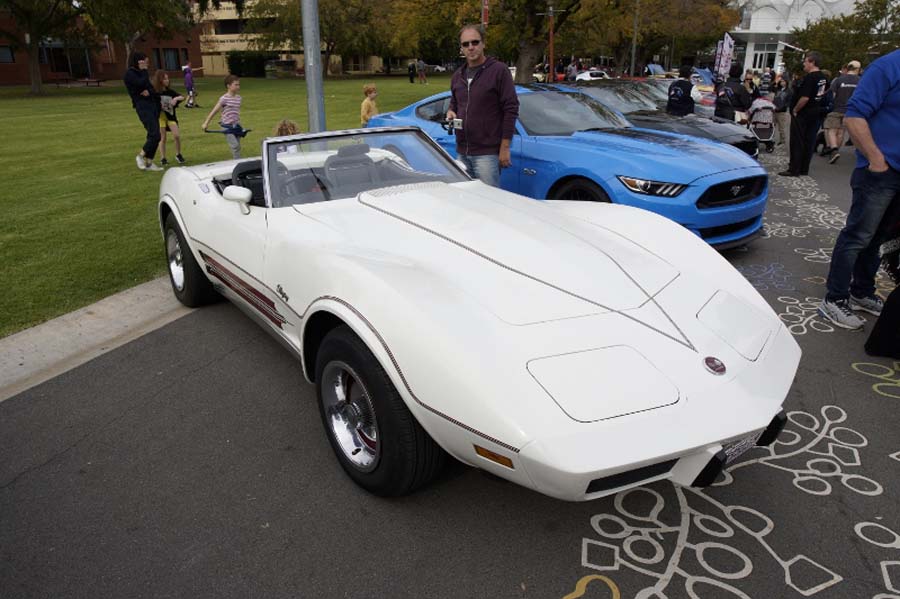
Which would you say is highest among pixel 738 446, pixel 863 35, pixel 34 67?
pixel 863 35

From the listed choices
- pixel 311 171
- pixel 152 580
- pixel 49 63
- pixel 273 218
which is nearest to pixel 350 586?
pixel 152 580

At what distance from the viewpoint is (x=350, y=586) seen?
2.19m

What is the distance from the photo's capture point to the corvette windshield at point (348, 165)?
354 cm

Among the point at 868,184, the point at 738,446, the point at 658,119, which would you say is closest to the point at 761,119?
the point at 658,119

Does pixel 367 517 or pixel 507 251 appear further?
pixel 507 251

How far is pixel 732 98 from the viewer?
12.4 meters

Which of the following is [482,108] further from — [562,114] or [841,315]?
[841,315]

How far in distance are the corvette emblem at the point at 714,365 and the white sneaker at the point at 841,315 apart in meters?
2.64

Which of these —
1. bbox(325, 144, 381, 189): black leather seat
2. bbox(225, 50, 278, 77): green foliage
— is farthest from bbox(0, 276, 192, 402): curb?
bbox(225, 50, 278, 77): green foliage

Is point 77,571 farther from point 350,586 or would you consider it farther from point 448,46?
point 448,46

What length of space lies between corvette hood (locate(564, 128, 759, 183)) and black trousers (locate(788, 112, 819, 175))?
466cm

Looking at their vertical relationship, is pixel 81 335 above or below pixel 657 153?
below

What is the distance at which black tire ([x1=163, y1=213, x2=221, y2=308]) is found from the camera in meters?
4.51

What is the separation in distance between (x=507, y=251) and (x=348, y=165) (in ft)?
4.57
